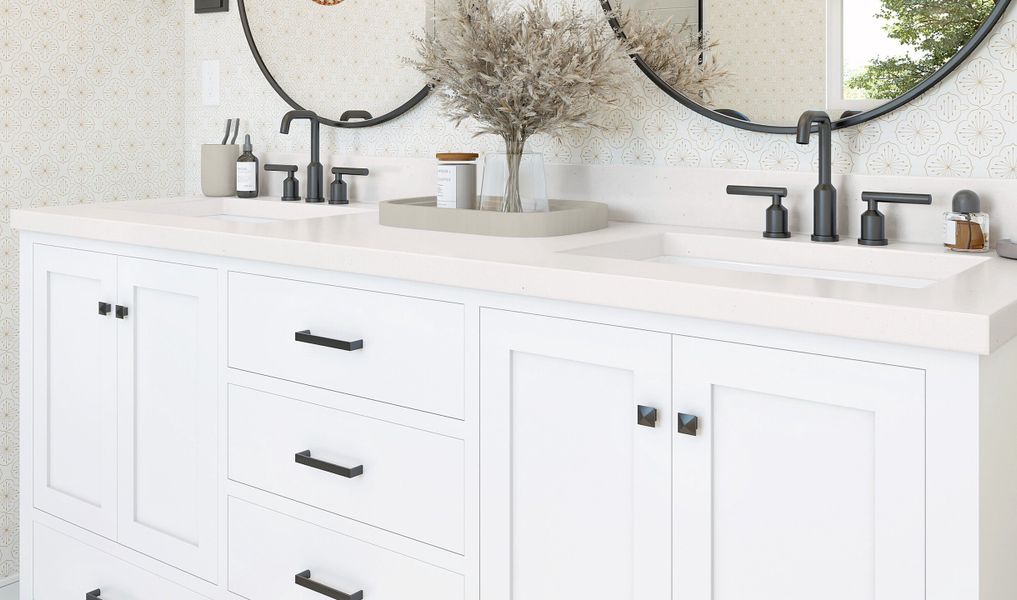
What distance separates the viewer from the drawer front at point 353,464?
1.45 meters

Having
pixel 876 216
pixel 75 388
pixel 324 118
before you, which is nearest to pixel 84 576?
pixel 75 388

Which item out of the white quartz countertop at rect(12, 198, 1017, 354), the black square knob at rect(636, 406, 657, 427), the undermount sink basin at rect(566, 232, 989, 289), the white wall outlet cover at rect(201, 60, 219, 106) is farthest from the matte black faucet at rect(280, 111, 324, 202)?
the black square knob at rect(636, 406, 657, 427)

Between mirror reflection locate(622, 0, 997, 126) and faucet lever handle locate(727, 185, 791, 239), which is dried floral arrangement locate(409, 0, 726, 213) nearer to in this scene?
mirror reflection locate(622, 0, 997, 126)

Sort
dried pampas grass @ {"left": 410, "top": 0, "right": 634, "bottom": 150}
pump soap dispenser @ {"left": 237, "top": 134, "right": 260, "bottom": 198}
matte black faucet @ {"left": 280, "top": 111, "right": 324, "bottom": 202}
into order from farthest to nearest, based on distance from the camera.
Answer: pump soap dispenser @ {"left": 237, "top": 134, "right": 260, "bottom": 198} → matte black faucet @ {"left": 280, "top": 111, "right": 324, "bottom": 202} → dried pampas grass @ {"left": 410, "top": 0, "right": 634, "bottom": 150}

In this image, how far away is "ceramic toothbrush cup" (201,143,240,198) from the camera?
247 centimetres

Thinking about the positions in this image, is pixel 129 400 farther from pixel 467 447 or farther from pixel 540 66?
pixel 540 66

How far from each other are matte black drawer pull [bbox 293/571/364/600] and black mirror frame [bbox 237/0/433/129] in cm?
104

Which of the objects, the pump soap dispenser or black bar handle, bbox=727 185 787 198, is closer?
black bar handle, bbox=727 185 787 198

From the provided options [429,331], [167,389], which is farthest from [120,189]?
[429,331]

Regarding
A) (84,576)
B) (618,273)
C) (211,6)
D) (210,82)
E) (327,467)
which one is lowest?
(84,576)

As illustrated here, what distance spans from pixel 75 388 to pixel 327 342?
784 mm

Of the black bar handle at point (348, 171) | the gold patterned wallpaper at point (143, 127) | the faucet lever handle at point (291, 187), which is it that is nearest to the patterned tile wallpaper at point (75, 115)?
→ the gold patterned wallpaper at point (143, 127)

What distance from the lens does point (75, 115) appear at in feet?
8.20

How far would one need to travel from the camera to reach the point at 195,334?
5.91 feet
